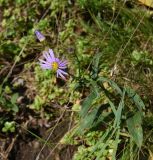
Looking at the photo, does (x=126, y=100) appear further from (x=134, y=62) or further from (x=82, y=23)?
(x=82, y=23)

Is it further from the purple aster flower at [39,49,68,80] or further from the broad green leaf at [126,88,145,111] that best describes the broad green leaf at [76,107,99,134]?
the purple aster flower at [39,49,68,80]

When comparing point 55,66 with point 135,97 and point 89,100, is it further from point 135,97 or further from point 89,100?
point 135,97

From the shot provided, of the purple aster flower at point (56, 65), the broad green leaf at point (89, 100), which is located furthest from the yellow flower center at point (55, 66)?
the broad green leaf at point (89, 100)

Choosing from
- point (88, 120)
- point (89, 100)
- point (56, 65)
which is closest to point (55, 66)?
point (56, 65)

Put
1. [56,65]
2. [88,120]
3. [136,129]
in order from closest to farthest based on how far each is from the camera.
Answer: [56,65]
[136,129]
[88,120]

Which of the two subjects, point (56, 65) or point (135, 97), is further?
point (135, 97)

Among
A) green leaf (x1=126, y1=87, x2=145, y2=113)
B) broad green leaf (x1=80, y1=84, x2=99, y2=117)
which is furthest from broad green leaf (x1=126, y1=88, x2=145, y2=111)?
broad green leaf (x1=80, y1=84, x2=99, y2=117)

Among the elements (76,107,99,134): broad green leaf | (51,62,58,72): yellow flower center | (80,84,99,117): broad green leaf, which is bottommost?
(76,107,99,134): broad green leaf

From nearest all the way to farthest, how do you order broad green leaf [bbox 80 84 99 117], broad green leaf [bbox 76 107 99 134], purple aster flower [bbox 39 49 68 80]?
purple aster flower [bbox 39 49 68 80] → broad green leaf [bbox 80 84 99 117] → broad green leaf [bbox 76 107 99 134]

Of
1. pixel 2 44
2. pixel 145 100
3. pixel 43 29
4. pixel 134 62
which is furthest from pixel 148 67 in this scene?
pixel 2 44
